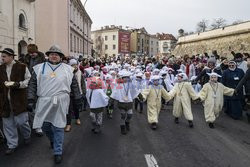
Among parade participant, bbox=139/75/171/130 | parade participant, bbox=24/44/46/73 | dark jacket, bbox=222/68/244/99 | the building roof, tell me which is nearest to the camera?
parade participant, bbox=24/44/46/73

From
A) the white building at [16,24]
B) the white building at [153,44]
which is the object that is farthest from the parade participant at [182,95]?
the white building at [153,44]

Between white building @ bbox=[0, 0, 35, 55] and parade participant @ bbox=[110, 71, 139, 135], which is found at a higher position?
white building @ bbox=[0, 0, 35, 55]

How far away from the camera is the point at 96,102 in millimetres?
8016

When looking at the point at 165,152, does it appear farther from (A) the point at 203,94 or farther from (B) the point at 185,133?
(A) the point at 203,94

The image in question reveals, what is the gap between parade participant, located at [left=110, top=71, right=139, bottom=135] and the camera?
8.09 m

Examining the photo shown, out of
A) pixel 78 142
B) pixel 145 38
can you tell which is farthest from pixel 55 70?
pixel 145 38

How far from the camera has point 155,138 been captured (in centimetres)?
730

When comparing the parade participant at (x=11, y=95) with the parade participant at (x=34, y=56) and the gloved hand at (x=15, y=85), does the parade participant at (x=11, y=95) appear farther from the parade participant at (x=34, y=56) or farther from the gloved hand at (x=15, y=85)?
the parade participant at (x=34, y=56)

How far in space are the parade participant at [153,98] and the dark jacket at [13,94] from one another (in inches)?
136

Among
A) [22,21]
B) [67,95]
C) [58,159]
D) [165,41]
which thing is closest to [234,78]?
[67,95]

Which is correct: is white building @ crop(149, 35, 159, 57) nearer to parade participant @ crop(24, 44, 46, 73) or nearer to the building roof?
the building roof

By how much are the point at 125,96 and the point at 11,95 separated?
296 centimetres

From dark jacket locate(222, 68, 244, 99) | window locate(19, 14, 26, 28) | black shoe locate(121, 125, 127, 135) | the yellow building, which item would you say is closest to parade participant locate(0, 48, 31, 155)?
black shoe locate(121, 125, 127, 135)

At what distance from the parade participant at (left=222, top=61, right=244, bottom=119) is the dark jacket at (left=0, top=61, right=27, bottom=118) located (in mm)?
6960
